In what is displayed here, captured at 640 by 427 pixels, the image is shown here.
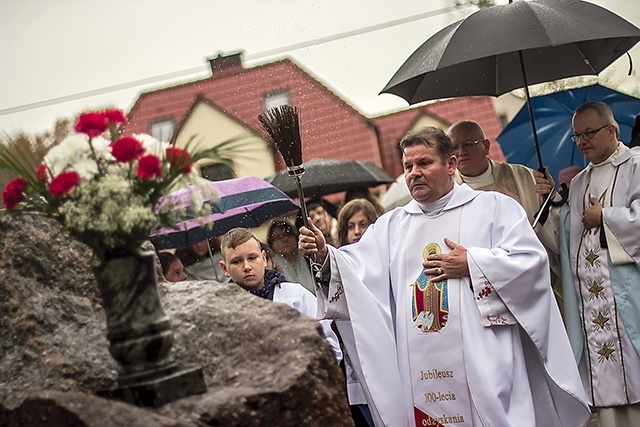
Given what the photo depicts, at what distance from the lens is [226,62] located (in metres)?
23.3

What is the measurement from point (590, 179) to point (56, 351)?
4127 millimetres

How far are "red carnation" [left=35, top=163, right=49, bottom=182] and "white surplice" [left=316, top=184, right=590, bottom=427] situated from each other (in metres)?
2.59

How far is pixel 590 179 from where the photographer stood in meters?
6.98

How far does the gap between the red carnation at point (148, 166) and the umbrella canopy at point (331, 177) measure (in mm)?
6590

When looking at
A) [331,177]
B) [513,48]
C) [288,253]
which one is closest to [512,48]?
[513,48]

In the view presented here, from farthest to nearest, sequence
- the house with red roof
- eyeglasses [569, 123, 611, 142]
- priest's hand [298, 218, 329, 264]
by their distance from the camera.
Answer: the house with red roof, eyeglasses [569, 123, 611, 142], priest's hand [298, 218, 329, 264]

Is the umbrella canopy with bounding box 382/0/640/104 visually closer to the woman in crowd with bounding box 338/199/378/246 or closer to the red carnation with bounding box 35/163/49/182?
the woman in crowd with bounding box 338/199/378/246

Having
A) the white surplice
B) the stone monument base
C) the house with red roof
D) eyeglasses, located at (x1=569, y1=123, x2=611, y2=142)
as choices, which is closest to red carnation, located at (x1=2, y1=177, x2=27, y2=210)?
the stone monument base

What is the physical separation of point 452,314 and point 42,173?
9.59ft

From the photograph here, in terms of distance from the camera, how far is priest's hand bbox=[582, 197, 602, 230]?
6.74 metres

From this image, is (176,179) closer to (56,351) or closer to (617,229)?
(56,351)

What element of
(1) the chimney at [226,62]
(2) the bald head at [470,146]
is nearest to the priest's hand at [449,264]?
(2) the bald head at [470,146]

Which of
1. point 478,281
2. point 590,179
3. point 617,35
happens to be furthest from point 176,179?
point 590,179

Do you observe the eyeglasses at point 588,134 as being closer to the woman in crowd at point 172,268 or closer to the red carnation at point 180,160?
the woman in crowd at point 172,268
